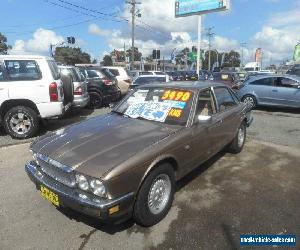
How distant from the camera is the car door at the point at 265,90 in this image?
12.9 m

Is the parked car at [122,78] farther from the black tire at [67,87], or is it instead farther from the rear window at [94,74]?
the black tire at [67,87]

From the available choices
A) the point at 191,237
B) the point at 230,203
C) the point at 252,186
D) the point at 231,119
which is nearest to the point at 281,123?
the point at 231,119

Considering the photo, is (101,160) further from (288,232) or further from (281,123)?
(281,123)

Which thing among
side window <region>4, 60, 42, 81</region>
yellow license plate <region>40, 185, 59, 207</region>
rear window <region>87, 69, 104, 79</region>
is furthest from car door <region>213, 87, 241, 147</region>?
rear window <region>87, 69, 104, 79</region>

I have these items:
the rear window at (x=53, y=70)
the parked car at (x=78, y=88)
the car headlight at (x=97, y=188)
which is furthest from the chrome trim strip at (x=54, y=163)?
the parked car at (x=78, y=88)

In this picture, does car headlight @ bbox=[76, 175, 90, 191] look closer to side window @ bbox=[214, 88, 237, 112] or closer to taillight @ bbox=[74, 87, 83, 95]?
side window @ bbox=[214, 88, 237, 112]

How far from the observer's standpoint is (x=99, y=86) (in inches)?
508

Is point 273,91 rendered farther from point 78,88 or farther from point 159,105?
point 159,105

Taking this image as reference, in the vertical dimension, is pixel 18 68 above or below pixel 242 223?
above

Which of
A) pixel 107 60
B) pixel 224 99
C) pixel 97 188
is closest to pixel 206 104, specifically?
pixel 224 99

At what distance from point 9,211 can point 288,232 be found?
342 centimetres

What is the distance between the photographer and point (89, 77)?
43.1ft

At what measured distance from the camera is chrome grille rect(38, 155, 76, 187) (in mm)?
3385

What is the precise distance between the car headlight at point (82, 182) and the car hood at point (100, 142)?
70 millimetres
